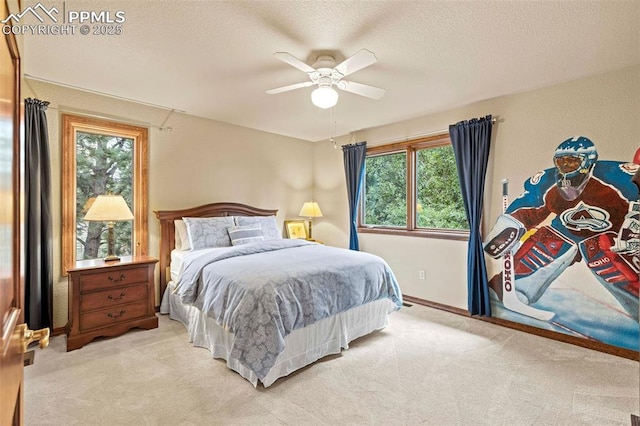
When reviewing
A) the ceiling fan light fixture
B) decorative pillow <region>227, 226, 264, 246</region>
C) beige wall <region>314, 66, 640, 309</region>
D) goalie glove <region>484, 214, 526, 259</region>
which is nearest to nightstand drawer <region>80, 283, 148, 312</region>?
decorative pillow <region>227, 226, 264, 246</region>

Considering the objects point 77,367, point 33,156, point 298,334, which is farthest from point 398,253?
point 33,156

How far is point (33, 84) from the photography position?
9.59ft

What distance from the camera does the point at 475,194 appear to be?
11.5 ft

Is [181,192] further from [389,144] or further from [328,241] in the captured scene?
[389,144]

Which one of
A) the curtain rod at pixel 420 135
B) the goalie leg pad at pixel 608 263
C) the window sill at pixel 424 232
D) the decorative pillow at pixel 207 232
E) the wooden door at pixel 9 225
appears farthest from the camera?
the window sill at pixel 424 232

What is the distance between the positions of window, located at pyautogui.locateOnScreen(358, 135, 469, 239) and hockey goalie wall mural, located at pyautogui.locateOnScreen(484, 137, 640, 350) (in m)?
0.63

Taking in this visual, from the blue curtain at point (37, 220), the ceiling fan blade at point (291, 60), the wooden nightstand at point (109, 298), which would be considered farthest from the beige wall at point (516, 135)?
the blue curtain at point (37, 220)

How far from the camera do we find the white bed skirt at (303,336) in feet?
7.69

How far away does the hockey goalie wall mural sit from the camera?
8.77 ft

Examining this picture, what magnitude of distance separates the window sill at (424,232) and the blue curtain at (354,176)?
0.19 m

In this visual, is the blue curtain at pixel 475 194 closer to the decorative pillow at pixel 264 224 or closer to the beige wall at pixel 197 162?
the decorative pillow at pixel 264 224

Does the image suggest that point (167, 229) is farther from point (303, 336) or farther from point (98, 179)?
point (303, 336)

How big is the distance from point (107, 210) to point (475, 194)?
386 centimetres

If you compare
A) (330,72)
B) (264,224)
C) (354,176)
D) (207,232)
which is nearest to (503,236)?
(354,176)
